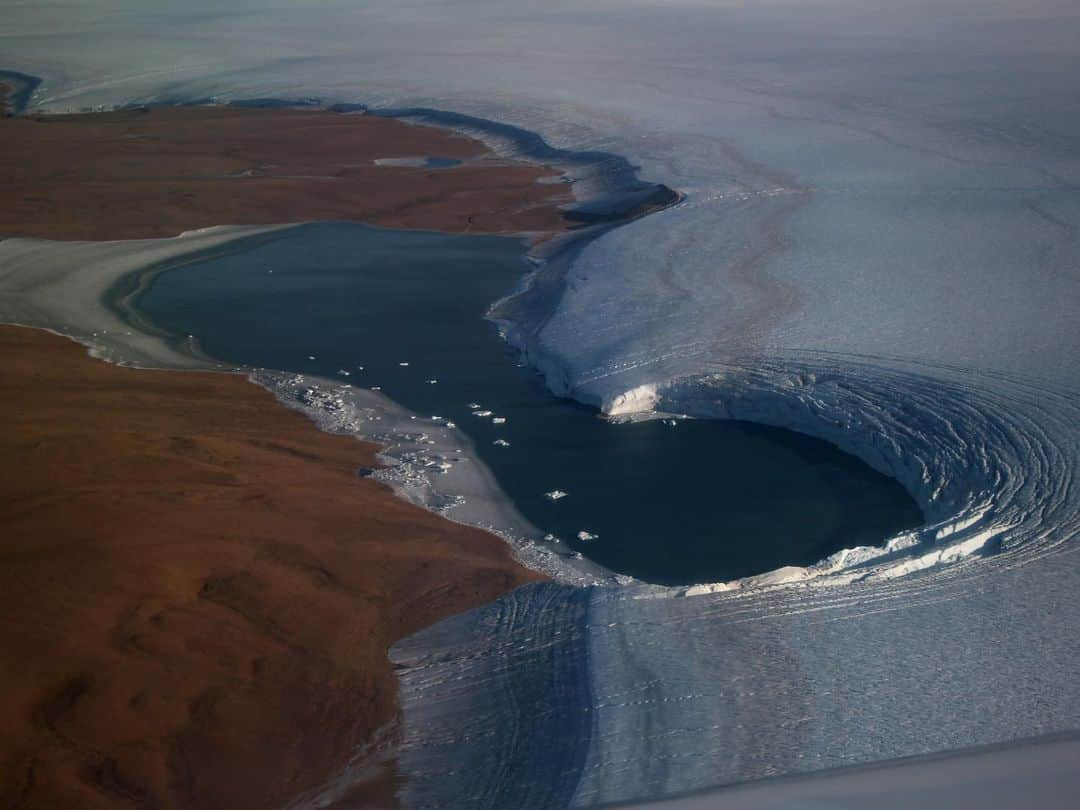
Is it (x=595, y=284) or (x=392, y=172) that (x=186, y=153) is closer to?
(x=392, y=172)

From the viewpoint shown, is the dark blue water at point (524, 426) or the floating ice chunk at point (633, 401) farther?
the floating ice chunk at point (633, 401)

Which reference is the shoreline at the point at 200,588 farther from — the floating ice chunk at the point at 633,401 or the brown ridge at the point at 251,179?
the brown ridge at the point at 251,179

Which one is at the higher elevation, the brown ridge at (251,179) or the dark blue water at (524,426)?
the brown ridge at (251,179)

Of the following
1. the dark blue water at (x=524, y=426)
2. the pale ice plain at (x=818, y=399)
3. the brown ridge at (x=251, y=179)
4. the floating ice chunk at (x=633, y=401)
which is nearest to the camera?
the pale ice plain at (x=818, y=399)

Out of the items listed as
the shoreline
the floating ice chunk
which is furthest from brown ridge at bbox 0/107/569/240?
the floating ice chunk

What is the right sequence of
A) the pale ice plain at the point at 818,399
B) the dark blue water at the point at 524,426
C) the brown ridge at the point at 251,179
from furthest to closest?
the brown ridge at the point at 251,179 → the dark blue water at the point at 524,426 → the pale ice plain at the point at 818,399

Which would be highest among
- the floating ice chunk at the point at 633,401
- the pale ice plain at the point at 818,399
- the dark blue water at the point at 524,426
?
the pale ice plain at the point at 818,399

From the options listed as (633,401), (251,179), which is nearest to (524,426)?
(633,401)

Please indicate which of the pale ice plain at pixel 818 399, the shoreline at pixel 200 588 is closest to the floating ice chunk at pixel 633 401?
the pale ice plain at pixel 818 399
